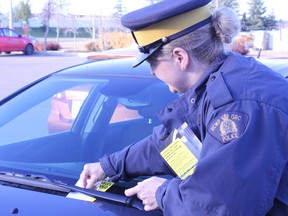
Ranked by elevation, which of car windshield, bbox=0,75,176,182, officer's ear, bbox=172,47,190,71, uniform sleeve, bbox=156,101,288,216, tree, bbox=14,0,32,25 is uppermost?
officer's ear, bbox=172,47,190,71

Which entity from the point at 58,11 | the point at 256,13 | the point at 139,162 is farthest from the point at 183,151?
the point at 256,13

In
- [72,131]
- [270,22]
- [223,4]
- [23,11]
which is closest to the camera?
[72,131]

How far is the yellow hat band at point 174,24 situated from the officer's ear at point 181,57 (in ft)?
0.21

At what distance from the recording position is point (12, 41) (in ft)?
78.1

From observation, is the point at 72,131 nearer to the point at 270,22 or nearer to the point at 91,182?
the point at 91,182

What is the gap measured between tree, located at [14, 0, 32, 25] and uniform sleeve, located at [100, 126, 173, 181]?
49.5 m

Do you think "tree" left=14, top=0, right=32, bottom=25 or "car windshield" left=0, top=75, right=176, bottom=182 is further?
"tree" left=14, top=0, right=32, bottom=25

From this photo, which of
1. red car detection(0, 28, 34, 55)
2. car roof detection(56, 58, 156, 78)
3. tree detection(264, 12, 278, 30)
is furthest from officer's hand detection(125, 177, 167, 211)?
tree detection(264, 12, 278, 30)

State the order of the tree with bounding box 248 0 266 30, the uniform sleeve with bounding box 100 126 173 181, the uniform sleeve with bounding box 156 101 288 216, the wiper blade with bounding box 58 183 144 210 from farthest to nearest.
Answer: the tree with bounding box 248 0 266 30 → the uniform sleeve with bounding box 100 126 173 181 → the wiper blade with bounding box 58 183 144 210 → the uniform sleeve with bounding box 156 101 288 216

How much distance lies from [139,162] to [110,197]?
0.21 metres

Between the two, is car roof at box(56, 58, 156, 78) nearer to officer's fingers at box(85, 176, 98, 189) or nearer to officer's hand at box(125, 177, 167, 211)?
officer's fingers at box(85, 176, 98, 189)

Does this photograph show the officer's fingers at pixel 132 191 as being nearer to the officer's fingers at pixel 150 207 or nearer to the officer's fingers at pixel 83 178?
the officer's fingers at pixel 150 207

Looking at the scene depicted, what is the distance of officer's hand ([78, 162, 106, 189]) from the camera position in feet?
6.57

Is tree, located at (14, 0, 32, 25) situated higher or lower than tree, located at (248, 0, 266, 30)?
lower
